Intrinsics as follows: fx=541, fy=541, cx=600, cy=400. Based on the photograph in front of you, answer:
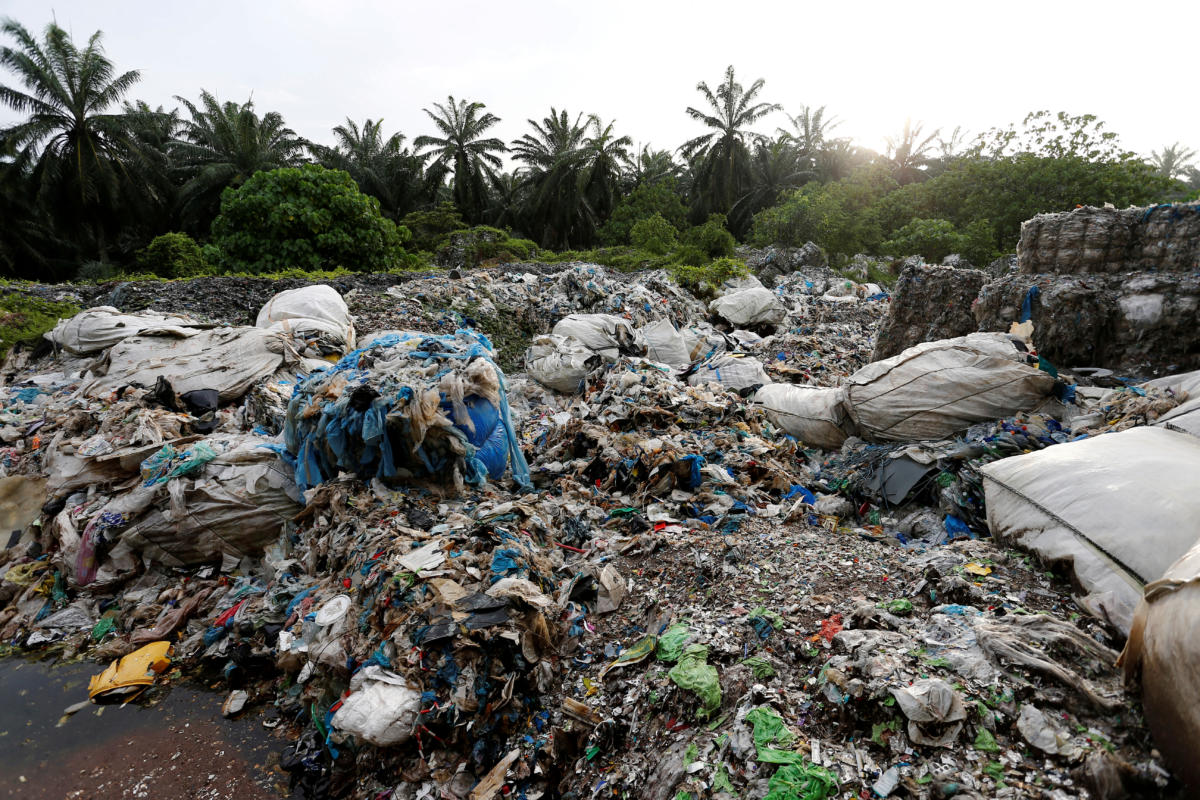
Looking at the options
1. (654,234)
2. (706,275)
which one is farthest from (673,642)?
(654,234)

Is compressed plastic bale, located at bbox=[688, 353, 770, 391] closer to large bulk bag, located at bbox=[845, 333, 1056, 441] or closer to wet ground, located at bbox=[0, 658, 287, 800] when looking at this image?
large bulk bag, located at bbox=[845, 333, 1056, 441]

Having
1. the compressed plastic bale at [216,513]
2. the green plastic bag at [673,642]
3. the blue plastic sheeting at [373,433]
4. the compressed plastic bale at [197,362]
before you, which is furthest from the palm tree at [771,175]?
the green plastic bag at [673,642]

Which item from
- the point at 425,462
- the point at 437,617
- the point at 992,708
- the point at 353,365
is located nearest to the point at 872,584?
the point at 992,708

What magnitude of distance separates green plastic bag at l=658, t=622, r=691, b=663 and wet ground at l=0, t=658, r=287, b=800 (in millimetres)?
1470

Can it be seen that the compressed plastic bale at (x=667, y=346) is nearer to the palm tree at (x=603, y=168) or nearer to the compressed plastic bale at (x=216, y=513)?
the compressed plastic bale at (x=216, y=513)

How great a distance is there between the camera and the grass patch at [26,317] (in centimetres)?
570

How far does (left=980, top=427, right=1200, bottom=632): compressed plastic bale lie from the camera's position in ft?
5.48

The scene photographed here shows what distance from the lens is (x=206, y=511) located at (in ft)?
9.80

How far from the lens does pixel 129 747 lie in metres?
2.16

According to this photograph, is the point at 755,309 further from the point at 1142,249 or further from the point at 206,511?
the point at 206,511

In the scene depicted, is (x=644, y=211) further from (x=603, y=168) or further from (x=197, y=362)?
(x=197, y=362)

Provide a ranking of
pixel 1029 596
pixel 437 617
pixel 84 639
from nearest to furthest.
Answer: pixel 1029 596, pixel 437 617, pixel 84 639

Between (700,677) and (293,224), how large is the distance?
13.4 m

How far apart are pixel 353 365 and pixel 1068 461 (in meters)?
3.65
